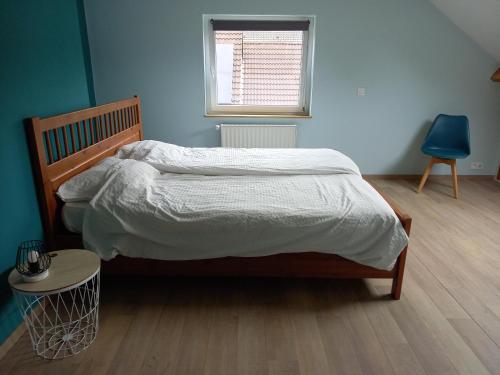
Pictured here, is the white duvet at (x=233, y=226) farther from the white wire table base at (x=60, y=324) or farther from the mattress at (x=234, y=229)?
the white wire table base at (x=60, y=324)

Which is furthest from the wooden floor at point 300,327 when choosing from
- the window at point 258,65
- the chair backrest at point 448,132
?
the window at point 258,65

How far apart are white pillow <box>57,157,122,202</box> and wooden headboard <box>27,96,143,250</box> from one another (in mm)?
49

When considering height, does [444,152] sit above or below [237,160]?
below

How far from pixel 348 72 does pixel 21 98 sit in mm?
3331

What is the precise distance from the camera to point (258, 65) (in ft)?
14.0

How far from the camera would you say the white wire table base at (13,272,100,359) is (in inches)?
69.4

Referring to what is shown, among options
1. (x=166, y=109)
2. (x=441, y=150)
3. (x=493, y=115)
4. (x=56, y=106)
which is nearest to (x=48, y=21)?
(x=56, y=106)

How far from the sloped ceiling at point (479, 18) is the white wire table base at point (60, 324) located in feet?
13.3

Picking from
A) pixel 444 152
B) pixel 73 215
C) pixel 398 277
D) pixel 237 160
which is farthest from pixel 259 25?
pixel 398 277

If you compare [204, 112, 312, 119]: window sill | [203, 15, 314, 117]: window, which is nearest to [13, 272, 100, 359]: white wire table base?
[204, 112, 312, 119]: window sill

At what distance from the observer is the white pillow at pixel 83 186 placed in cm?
211

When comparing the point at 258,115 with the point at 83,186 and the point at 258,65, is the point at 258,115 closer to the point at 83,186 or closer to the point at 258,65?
the point at 258,65

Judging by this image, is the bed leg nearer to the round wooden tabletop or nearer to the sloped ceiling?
the round wooden tabletop

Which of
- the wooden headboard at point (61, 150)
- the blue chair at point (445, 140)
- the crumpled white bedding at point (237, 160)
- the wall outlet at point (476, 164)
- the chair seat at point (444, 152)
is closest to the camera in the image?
the wooden headboard at point (61, 150)
